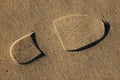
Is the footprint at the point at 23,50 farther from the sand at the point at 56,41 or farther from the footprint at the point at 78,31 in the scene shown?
the footprint at the point at 78,31

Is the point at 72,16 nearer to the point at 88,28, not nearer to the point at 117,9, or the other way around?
the point at 88,28

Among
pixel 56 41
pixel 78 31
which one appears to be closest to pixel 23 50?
pixel 56 41

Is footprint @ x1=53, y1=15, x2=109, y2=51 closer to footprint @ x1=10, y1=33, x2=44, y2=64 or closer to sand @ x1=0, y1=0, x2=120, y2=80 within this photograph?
sand @ x1=0, y1=0, x2=120, y2=80

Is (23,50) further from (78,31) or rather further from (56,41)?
(78,31)

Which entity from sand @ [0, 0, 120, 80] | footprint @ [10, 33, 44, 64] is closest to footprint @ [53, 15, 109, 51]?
sand @ [0, 0, 120, 80]
